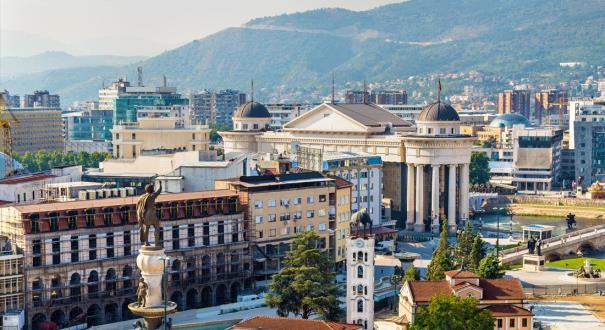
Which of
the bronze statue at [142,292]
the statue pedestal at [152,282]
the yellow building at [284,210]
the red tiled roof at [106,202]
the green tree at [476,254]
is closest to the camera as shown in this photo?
the statue pedestal at [152,282]

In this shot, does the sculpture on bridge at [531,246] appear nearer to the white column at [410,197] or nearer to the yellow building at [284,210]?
the yellow building at [284,210]

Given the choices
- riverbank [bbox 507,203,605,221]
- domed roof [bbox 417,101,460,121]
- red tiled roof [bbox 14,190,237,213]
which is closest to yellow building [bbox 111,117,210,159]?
domed roof [bbox 417,101,460,121]

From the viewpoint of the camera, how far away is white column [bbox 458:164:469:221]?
363 ft

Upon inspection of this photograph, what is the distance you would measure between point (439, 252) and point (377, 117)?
151 ft

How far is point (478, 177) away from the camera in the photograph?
146 metres

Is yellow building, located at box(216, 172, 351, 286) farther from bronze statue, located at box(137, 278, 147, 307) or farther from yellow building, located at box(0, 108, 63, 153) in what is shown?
yellow building, located at box(0, 108, 63, 153)

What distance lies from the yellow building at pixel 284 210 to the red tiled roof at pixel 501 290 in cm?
1602

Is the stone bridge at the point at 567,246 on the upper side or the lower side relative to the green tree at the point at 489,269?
lower

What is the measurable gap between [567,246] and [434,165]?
52.8ft

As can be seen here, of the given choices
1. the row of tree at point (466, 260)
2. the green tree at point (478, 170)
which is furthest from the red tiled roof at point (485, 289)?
the green tree at point (478, 170)

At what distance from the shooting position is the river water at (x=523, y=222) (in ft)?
381

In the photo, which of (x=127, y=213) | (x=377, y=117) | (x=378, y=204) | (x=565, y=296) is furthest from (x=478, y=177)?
(x=127, y=213)

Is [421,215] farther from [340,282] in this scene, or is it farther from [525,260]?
[340,282]

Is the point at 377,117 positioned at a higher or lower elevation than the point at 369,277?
higher
